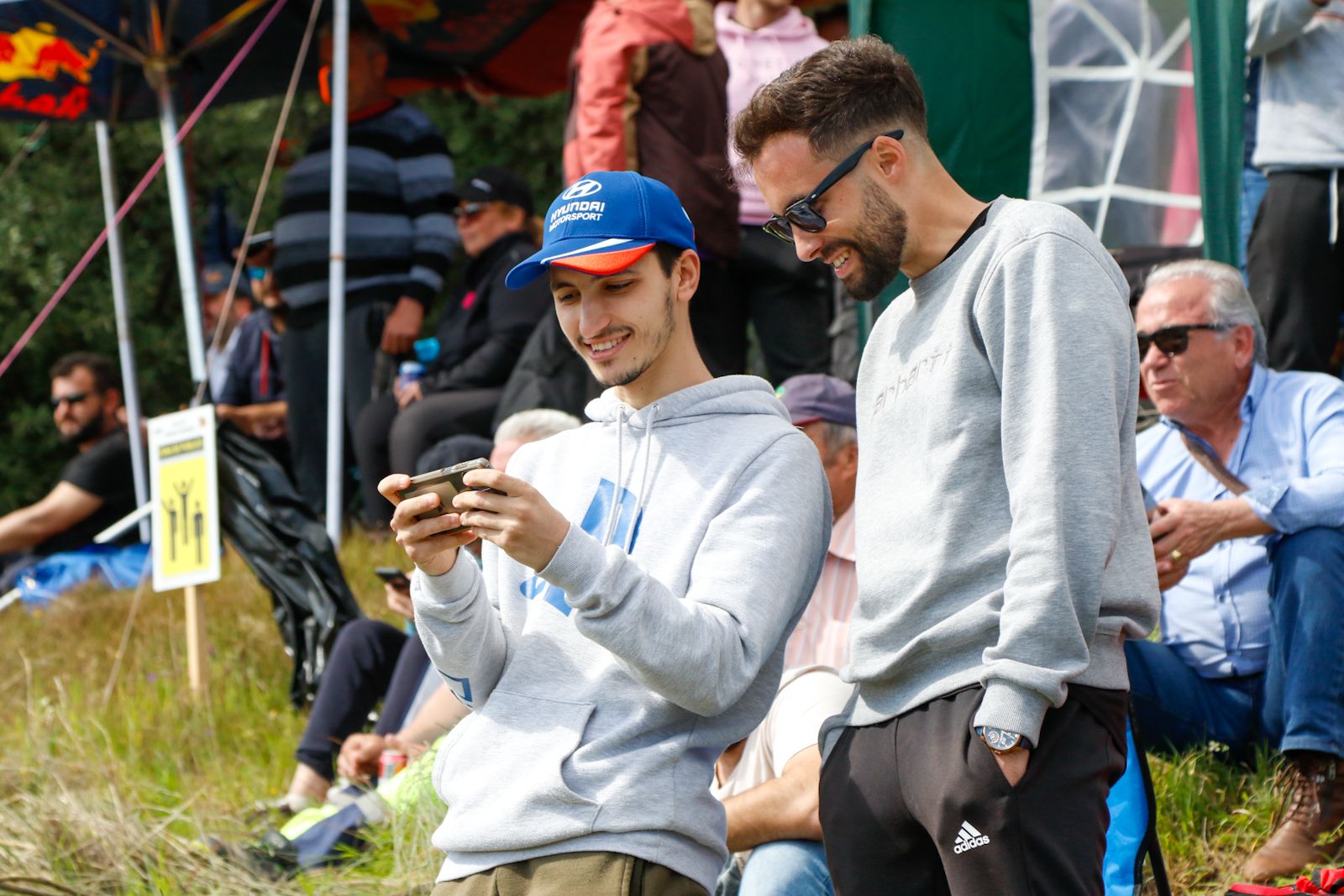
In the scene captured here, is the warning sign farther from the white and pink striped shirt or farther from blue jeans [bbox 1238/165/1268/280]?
blue jeans [bbox 1238/165/1268/280]

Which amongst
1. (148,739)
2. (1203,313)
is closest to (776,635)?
(1203,313)

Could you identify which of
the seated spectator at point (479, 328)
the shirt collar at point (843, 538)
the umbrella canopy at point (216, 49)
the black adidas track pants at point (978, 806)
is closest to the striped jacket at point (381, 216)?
the seated spectator at point (479, 328)

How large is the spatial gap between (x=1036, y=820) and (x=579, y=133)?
3.61 metres

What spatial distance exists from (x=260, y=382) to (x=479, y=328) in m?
2.28

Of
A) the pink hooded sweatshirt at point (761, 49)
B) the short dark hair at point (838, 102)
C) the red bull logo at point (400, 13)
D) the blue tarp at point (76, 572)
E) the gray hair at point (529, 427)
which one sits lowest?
the blue tarp at point (76, 572)

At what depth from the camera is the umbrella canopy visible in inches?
286

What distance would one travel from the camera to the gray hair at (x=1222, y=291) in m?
3.52

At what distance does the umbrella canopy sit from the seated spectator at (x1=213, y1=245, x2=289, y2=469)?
1131 millimetres

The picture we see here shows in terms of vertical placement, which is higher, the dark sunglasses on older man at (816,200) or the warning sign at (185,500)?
the dark sunglasses on older man at (816,200)

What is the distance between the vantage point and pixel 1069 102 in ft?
17.3

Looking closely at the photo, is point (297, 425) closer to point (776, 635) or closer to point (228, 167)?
point (776, 635)

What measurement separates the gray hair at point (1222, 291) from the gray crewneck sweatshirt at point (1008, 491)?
1.46 m

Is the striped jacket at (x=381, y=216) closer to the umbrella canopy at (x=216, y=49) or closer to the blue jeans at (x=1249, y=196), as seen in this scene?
the umbrella canopy at (x=216, y=49)

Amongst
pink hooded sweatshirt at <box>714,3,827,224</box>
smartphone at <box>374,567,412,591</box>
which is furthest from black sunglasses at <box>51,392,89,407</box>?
pink hooded sweatshirt at <box>714,3,827,224</box>
